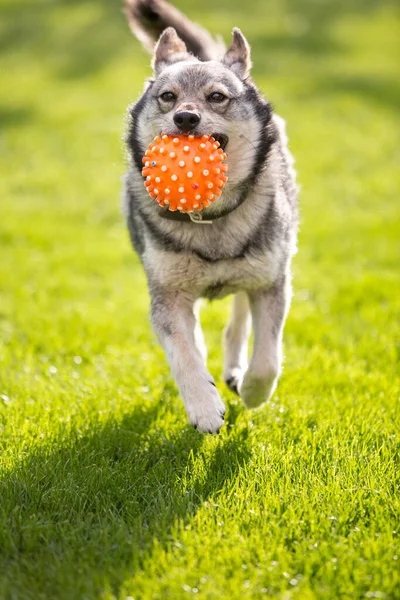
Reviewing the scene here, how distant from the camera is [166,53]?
4582 millimetres

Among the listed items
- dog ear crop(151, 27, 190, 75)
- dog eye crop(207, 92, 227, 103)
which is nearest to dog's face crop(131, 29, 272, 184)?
dog eye crop(207, 92, 227, 103)

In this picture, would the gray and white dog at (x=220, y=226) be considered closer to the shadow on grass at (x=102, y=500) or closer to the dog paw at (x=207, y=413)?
the dog paw at (x=207, y=413)

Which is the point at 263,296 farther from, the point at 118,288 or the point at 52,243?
the point at 52,243

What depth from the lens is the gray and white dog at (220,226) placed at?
13.0 feet

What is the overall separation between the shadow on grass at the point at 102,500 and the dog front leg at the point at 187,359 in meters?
0.26

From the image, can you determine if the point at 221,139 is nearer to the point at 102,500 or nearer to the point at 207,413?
the point at 207,413

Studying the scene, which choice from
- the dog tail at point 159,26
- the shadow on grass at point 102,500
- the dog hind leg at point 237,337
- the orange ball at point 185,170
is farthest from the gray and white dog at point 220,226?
the dog tail at point 159,26

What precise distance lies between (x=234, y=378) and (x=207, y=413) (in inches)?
45.0

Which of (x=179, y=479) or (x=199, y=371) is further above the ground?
(x=199, y=371)

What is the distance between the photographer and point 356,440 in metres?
3.79

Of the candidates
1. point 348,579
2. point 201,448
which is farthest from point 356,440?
point 348,579

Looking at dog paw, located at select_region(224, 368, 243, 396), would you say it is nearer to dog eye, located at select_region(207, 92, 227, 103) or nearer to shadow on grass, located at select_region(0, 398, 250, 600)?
shadow on grass, located at select_region(0, 398, 250, 600)

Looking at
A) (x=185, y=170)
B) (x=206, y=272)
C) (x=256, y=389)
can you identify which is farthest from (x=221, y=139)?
(x=256, y=389)

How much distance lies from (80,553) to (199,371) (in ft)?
3.78
